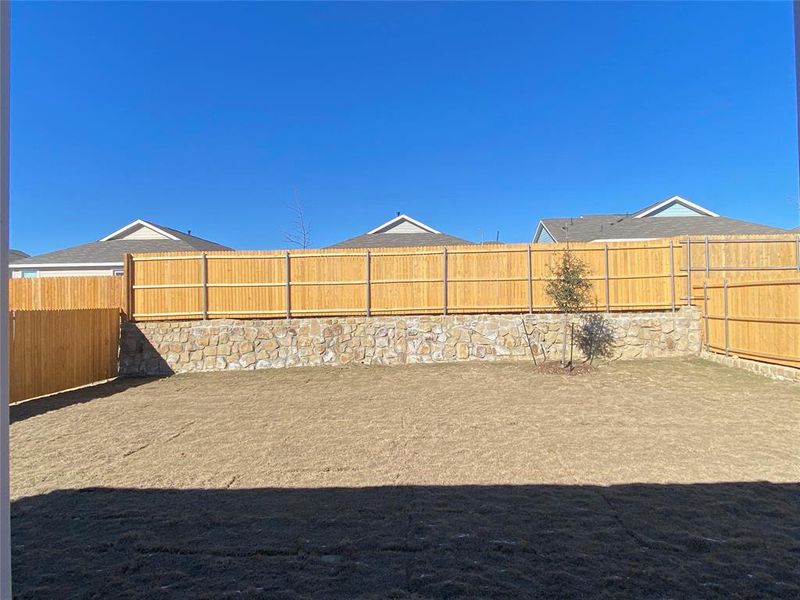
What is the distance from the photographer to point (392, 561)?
9.11 feet

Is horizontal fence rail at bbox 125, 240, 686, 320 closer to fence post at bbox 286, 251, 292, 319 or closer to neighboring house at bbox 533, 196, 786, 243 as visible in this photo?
fence post at bbox 286, 251, 292, 319

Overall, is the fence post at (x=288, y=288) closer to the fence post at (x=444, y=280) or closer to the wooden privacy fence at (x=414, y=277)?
the wooden privacy fence at (x=414, y=277)

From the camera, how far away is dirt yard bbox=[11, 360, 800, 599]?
260 cm

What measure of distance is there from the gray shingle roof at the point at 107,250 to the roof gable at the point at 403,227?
8.48m

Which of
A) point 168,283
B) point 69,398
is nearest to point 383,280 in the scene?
Answer: point 168,283

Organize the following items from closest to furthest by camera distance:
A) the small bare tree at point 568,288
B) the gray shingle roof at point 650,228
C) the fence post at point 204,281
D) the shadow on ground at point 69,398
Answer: the shadow on ground at point 69,398 → the small bare tree at point 568,288 → the fence post at point 204,281 → the gray shingle roof at point 650,228

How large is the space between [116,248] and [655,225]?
2317 cm

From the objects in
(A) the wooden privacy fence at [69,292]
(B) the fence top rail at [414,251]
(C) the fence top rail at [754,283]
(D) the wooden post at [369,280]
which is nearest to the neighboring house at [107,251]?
→ (A) the wooden privacy fence at [69,292]

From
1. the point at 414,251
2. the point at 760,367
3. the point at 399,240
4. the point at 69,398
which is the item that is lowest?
the point at 69,398

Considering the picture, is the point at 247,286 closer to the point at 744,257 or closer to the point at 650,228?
the point at 744,257

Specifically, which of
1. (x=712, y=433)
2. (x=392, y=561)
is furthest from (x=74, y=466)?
(x=712, y=433)

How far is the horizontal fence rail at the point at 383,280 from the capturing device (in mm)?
11453

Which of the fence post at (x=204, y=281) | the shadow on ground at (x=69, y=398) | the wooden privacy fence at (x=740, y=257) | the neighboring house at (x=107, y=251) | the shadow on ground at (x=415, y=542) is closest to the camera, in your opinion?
the shadow on ground at (x=415, y=542)

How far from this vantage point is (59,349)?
9258 millimetres
